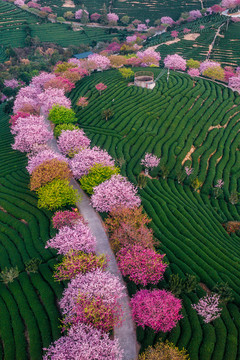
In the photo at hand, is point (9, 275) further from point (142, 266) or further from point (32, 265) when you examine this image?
point (142, 266)

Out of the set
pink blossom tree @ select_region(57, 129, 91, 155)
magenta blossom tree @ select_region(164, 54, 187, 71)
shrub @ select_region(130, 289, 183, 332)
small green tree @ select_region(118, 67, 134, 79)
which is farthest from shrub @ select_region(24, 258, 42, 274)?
magenta blossom tree @ select_region(164, 54, 187, 71)

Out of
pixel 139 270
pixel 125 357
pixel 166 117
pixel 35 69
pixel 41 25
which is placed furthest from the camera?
pixel 41 25

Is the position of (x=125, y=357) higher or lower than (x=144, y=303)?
lower

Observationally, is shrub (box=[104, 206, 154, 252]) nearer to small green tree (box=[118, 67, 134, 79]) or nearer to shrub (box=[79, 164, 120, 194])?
shrub (box=[79, 164, 120, 194])

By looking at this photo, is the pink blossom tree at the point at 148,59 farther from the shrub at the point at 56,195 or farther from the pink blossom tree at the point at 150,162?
the shrub at the point at 56,195

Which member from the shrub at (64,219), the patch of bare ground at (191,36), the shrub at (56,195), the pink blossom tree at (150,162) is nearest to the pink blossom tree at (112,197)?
the shrub at (64,219)

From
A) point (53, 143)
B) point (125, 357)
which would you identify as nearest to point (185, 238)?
point (125, 357)

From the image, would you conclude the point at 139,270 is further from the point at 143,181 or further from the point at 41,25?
the point at 41,25
